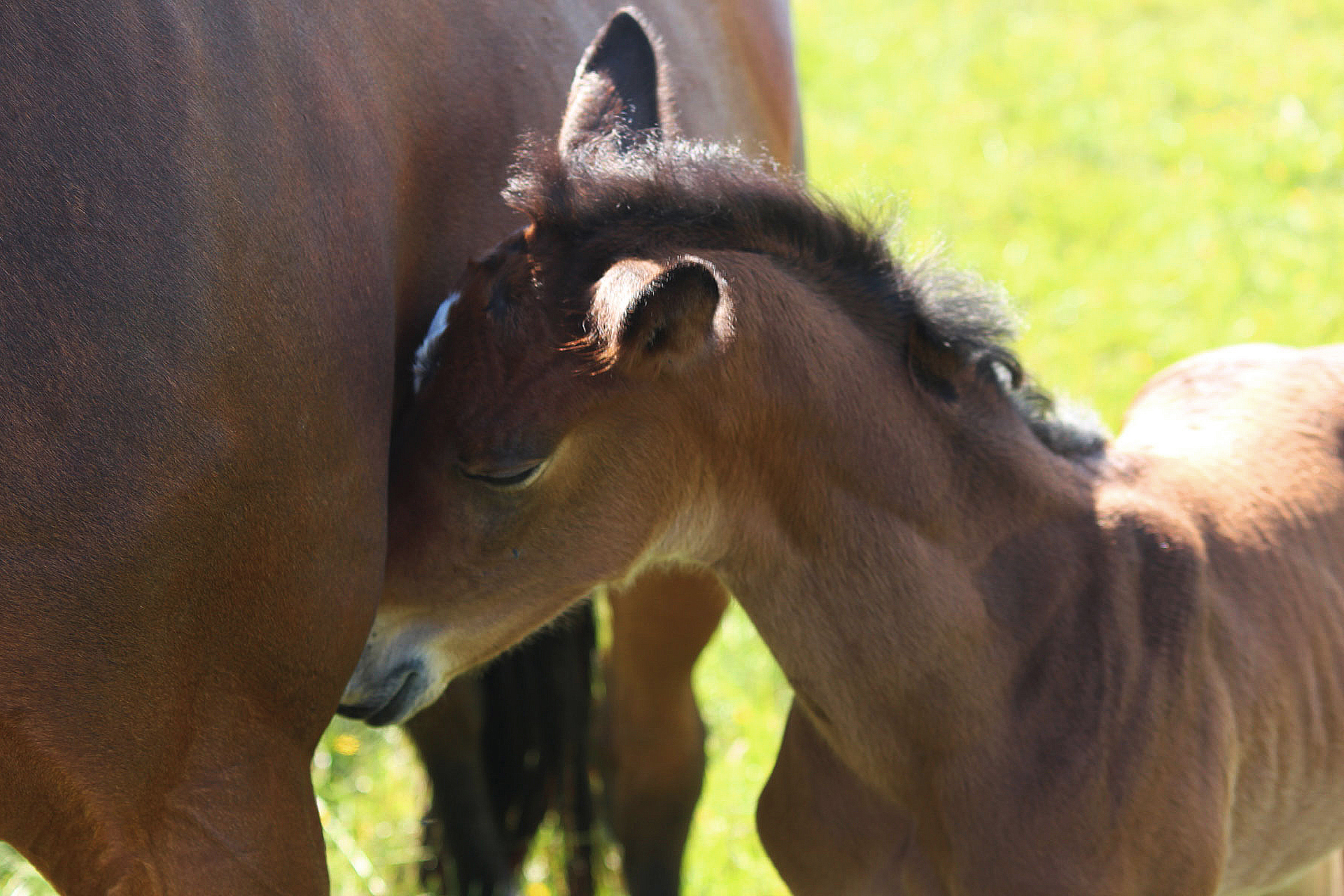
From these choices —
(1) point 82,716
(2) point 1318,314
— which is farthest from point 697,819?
(2) point 1318,314

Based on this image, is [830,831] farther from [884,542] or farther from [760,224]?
[760,224]

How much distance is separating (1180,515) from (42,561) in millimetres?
1600

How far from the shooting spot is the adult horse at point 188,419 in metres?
1.20

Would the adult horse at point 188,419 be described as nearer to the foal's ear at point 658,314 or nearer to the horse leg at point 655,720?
the foal's ear at point 658,314

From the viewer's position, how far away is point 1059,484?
6.36 ft

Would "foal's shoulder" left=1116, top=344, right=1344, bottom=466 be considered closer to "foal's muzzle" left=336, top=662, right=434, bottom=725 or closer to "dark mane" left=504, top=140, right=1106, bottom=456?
"dark mane" left=504, top=140, right=1106, bottom=456

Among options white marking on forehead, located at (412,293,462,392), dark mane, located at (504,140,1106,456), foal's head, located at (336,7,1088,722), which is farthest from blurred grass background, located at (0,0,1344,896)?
white marking on forehead, located at (412,293,462,392)

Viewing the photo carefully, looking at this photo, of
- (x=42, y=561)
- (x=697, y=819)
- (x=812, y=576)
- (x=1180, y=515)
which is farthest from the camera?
(x=697, y=819)

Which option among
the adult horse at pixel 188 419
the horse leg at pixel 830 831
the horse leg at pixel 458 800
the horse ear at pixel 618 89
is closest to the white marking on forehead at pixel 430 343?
the adult horse at pixel 188 419

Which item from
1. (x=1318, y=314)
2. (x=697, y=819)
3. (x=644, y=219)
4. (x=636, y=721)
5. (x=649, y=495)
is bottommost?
(x=697, y=819)

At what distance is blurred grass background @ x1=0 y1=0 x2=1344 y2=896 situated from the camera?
3396mm

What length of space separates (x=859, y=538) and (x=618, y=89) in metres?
0.75

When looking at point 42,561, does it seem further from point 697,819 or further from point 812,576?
point 697,819

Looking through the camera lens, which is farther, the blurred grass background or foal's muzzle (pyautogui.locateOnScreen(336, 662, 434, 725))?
the blurred grass background
